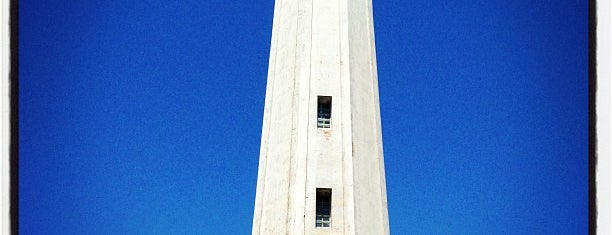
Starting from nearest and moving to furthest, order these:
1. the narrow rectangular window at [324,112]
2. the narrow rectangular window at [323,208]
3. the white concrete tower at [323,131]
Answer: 1. the narrow rectangular window at [323,208]
2. the white concrete tower at [323,131]
3. the narrow rectangular window at [324,112]

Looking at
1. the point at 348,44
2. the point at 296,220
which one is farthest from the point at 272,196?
the point at 348,44

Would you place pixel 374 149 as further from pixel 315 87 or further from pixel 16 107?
pixel 16 107

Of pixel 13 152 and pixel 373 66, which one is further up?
pixel 373 66

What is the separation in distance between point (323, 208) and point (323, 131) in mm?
2595

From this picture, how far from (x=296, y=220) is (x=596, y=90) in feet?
36.4

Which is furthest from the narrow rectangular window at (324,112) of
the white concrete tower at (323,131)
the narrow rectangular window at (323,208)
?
the narrow rectangular window at (323,208)

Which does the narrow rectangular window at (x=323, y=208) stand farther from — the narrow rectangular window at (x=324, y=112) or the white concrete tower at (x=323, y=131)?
the narrow rectangular window at (x=324, y=112)

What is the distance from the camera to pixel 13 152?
29.9m

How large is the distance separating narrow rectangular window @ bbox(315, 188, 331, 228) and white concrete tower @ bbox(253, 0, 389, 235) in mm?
33

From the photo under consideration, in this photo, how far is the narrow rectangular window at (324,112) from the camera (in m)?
37.6

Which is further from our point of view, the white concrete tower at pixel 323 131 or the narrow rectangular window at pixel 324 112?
the narrow rectangular window at pixel 324 112

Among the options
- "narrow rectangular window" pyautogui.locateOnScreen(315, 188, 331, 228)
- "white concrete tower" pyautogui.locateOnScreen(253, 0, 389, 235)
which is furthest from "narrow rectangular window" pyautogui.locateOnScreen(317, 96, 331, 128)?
"narrow rectangular window" pyautogui.locateOnScreen(315, 188, 331, 228)

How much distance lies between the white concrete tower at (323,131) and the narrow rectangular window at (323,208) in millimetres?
33

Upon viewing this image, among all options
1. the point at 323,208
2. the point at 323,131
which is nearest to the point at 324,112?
the point at 323,131
